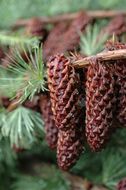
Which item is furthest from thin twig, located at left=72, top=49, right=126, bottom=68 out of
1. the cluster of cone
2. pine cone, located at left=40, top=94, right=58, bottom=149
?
pine cone, located at left=40, top=94, right=58, bottom=149

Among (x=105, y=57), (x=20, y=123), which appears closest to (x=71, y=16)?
(x=20, y=123)

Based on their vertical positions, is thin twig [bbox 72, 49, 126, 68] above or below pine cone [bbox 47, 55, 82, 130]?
above

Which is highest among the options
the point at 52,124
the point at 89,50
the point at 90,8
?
the point at 90,8

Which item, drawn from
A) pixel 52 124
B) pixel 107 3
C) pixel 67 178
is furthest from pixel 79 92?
pixel 107 3

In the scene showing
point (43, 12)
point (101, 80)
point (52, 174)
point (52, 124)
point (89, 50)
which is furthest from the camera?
point (43, 12)

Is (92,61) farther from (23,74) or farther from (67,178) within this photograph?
(67,178)

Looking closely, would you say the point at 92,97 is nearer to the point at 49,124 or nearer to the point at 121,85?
the point at 121,85

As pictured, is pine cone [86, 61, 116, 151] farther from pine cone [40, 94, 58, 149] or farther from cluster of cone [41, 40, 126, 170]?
pine cone [40, 94, 58, 149]
